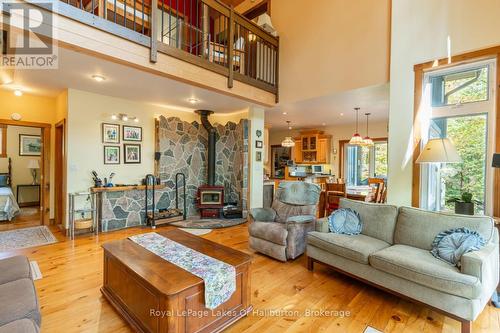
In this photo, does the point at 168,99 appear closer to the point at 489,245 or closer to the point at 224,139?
Answer: the point at 224,139

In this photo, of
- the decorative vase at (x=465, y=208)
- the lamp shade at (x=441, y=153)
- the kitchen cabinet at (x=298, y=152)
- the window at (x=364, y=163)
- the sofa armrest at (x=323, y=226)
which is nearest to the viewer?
the lamp shade at (x=441, y=153)

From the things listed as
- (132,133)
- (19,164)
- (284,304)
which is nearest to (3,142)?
(19,164)

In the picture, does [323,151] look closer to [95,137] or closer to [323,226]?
[323,226]

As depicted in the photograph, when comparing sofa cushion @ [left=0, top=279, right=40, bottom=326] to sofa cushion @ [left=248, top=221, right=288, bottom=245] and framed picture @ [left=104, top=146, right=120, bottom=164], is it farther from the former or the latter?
framed picture @ [left=104, top=146, right=120, bottom=164]

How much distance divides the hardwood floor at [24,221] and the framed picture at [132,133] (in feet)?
8.33

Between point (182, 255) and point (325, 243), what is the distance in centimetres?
159

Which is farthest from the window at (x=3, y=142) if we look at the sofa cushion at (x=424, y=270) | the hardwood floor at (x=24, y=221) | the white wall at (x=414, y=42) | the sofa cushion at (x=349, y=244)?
the white wall at (x=414, y=42)

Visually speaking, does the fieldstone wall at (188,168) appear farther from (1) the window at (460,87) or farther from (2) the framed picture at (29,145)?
(2) the framed picture at (29,145)

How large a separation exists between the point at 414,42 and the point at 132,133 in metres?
5.04

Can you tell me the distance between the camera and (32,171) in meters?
7.07

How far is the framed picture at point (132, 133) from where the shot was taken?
4.97m

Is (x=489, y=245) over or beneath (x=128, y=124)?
beneath

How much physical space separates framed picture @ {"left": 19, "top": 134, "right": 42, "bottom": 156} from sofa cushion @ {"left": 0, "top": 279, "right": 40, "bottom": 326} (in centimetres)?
671

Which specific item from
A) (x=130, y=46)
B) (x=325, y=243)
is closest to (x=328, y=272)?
(x=325, y=243)
